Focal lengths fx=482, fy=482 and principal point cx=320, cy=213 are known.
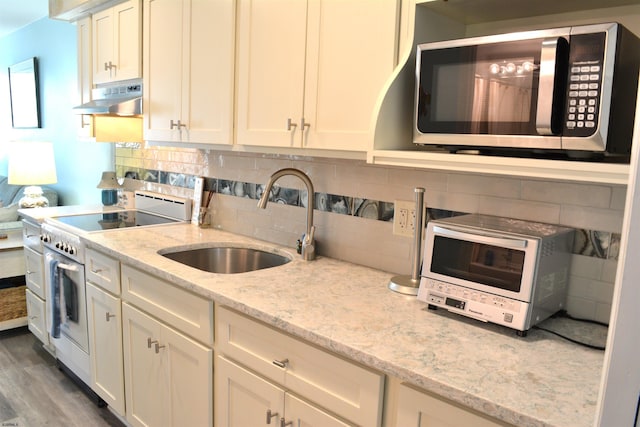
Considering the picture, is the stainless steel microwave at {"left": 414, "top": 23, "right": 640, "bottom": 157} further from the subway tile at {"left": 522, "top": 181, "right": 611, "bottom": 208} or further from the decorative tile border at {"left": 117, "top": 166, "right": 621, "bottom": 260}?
the decorative tile border at {"left": 117, "top": 166, "right": 621, "bottom": 260}

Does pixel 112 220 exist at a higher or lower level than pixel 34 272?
higher

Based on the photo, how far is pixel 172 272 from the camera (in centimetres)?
185

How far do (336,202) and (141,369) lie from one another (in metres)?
1.15

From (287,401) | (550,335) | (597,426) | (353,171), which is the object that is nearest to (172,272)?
(287,401)

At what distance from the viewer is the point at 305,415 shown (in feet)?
4.60

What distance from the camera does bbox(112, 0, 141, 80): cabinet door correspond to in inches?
104

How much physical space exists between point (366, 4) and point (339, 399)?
4.00 feet

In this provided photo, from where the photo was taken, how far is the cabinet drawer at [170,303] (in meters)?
1.75

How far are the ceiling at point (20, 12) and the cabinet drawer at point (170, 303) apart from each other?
344 cm

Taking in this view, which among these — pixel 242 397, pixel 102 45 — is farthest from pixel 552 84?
pixel 102 45

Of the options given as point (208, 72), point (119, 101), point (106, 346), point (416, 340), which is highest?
point (208, 72)

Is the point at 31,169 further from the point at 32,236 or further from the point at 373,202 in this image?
the point at 373,202

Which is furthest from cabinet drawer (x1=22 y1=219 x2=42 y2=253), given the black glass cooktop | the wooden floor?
the wooden floor

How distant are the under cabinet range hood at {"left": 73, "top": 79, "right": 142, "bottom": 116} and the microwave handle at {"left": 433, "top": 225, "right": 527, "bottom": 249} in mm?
1933
